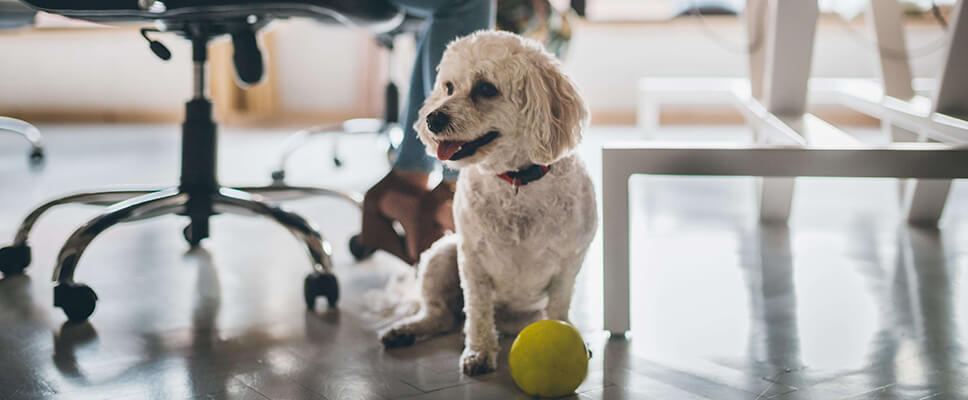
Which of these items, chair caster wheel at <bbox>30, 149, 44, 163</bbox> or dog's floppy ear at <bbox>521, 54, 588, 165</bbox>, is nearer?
dog's floppy ear at <bbox>521, 54, 588, 165</bbox>

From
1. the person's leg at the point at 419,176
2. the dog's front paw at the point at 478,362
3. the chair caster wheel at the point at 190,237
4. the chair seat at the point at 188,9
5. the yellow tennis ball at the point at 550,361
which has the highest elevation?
the chair seat at the point at 188,9

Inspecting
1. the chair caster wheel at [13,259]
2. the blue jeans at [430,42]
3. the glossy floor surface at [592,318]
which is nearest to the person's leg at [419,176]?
the blue jeans at [430,42]

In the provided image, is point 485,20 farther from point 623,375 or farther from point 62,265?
point 62,265

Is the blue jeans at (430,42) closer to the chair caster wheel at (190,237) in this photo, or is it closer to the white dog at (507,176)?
the white dog at (507,176)

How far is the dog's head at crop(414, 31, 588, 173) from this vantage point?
1.19m

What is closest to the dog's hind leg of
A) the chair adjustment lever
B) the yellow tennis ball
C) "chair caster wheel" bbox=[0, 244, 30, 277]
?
the yellow tennis ball

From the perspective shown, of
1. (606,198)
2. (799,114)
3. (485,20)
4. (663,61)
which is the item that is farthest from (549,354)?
(663,61)

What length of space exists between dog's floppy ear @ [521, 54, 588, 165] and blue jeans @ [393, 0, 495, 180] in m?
0.44

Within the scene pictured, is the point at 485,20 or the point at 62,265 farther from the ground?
the point at 485,20

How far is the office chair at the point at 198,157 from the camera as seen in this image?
5.01ft

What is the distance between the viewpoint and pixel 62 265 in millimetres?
1470

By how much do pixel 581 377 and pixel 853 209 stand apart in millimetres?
1757

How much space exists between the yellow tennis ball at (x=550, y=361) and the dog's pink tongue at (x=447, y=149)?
27 centimetres

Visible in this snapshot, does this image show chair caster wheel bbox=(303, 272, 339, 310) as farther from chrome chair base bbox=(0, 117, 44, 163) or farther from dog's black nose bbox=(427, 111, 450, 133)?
chrome chair base bbox=(0, 117, 44, 163)
